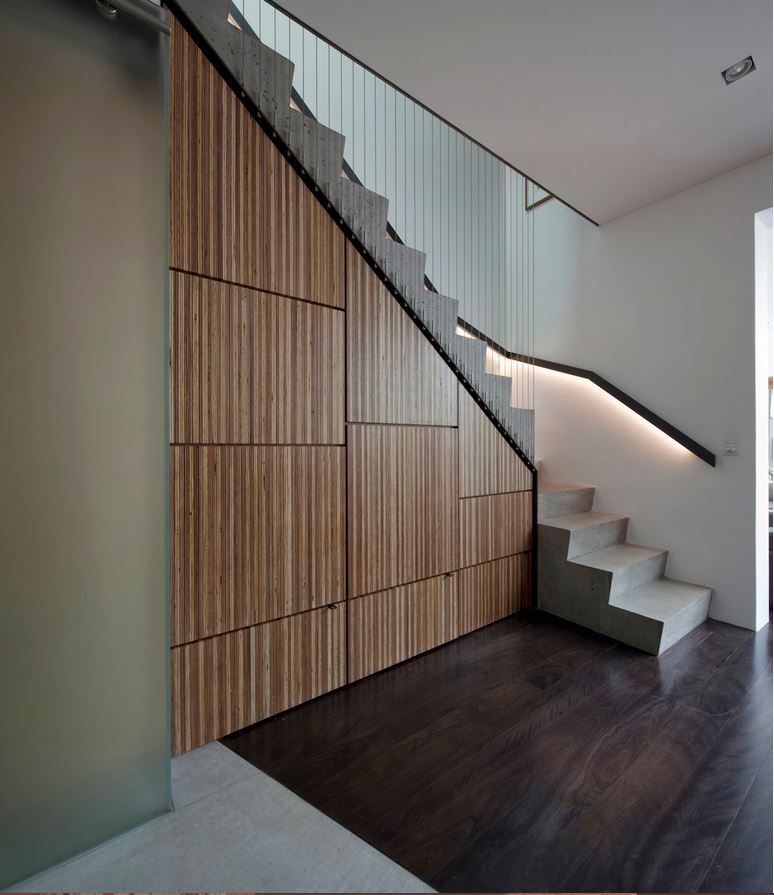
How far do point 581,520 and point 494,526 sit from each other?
81 centimetres

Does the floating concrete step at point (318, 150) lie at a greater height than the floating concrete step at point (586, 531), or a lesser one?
greater

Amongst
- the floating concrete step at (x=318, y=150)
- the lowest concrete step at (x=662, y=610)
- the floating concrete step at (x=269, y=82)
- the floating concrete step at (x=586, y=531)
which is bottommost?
the lowest concrete step at (x=662, y=610)

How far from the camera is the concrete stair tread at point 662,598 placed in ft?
9.39

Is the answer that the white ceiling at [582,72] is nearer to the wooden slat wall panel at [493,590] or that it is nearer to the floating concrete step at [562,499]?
the floating concrete step at [562,499]

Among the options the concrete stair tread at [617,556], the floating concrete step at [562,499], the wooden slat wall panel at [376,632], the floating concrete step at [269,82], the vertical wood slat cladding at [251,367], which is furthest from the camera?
the floating concrete step at [562,499]

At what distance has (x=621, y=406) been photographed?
148 inches

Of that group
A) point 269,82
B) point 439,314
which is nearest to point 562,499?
point 439,314

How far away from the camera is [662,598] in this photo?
3.09 m

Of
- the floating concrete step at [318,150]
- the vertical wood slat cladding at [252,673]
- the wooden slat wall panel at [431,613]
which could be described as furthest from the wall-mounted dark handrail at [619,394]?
the vertical wood slat cladding at [252,673]

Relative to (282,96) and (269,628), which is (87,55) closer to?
(282,96)

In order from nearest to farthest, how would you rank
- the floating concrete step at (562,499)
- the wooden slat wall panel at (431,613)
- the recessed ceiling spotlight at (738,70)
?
the recessed ceiling spotlight at (738,70), the wooden slat wall panel at (431,613), the floating concrete step at (562,499)

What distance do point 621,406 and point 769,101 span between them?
1.89m

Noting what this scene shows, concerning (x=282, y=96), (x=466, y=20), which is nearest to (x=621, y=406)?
(x=466, y=20)

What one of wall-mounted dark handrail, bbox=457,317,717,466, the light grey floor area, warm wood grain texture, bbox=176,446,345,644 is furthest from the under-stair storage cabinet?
wall-mounted dark handrail, bbox=457,317,717,466
